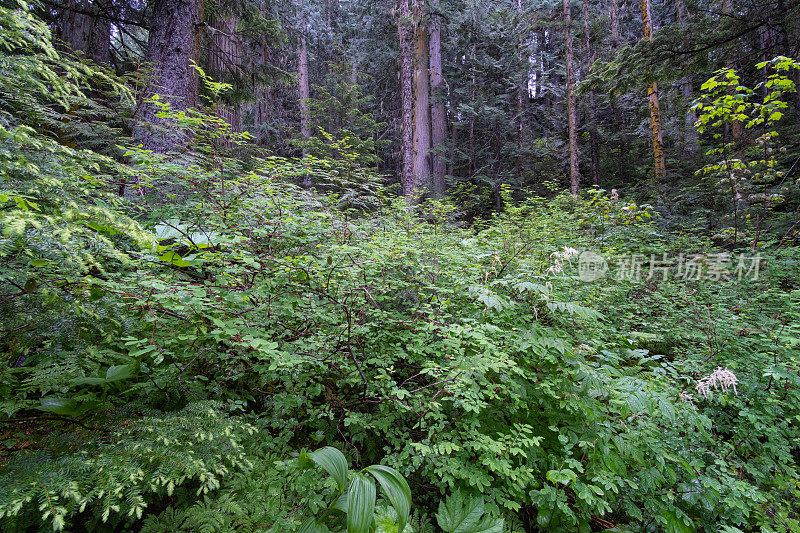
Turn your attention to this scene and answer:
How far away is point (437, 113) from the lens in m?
13.6

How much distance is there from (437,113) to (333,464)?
46.6 feet

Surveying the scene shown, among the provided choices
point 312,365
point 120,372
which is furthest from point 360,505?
point 120,372

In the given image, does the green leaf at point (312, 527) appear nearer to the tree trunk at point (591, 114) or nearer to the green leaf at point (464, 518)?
the green leaf at point (464, 518)

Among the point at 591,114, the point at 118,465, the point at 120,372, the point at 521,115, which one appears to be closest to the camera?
the point at 118,465

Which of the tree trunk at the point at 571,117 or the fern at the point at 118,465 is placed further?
the tree trunk at the point at 571,117

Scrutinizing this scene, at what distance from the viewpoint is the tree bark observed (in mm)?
10438

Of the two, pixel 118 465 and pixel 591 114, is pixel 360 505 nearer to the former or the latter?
pixel 118 465

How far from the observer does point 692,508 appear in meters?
2.15

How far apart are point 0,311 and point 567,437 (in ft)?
9.83

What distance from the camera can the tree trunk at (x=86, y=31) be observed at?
567 centimetres

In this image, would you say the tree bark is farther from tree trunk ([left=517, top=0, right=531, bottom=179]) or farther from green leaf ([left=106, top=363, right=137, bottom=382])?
green leaf ([left=106, top=363, right=137, bottom=382])

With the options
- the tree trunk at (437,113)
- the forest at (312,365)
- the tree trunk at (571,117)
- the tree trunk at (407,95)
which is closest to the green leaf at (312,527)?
the forest at (312,365)

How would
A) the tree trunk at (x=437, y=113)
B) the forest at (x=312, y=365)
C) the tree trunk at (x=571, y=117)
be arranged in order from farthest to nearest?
1. the tree trunk at (x=437, y=113)
2. the tree trunk at (x=571, y=117)
3. the forest at (x=312, y=365)

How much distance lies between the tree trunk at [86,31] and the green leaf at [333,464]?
7.89 meters
